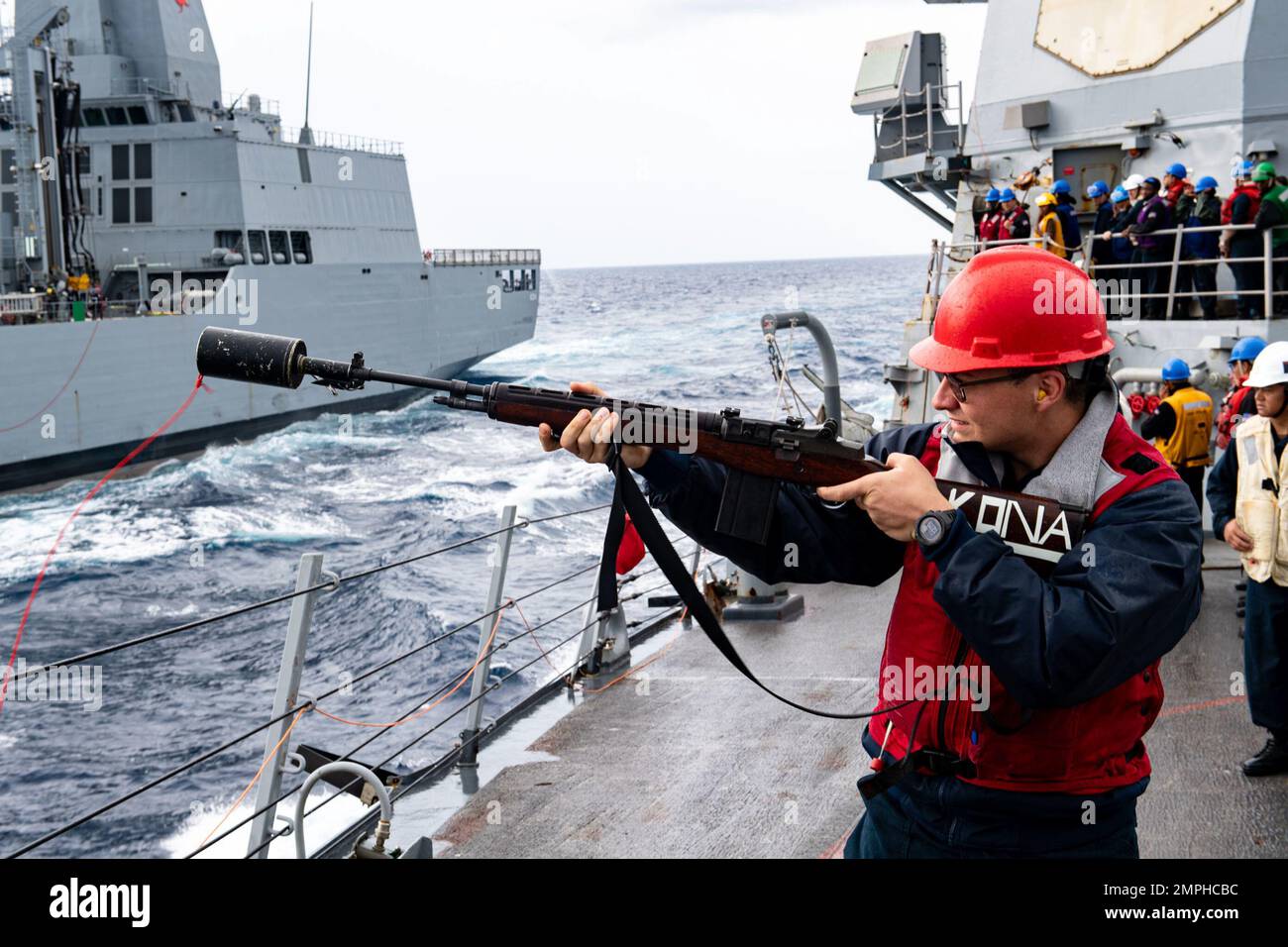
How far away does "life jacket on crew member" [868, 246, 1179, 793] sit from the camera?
6.64 ft

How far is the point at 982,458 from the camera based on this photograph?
2156mm

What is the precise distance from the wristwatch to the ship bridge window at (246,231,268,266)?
103 feet

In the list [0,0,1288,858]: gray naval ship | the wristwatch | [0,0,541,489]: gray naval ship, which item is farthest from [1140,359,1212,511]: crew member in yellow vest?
[0,0,541,489]: gray naval ship

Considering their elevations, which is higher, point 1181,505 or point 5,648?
point 1181,505

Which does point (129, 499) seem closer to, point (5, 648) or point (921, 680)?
point (5, 648)

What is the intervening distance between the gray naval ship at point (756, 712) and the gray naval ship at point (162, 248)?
15.4 meters

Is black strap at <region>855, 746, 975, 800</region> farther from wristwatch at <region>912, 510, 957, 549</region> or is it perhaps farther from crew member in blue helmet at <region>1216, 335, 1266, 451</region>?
crew member in blue helmet at <region>1216, 335, 1266, 451</region>

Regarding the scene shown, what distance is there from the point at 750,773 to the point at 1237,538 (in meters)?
2.41

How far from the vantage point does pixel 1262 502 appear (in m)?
4.89

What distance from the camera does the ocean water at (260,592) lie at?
9.82m

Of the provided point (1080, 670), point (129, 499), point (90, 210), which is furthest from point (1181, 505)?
point (90, 210)

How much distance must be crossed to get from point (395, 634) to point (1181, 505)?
40.4 feet
